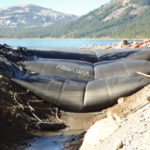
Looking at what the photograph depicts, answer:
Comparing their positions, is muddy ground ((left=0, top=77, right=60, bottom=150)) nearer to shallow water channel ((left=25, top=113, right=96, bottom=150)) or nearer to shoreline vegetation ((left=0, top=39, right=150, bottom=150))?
shoreline vegetation ((left=0, top=39, right=150, bottom=150))

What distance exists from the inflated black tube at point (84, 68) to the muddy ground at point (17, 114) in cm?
170

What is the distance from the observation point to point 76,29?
194750mm

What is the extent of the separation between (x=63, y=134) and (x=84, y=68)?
4.38 m

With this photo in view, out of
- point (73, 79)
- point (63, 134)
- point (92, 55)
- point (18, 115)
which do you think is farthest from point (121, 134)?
point (92, 55)

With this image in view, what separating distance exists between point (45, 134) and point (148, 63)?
519cm

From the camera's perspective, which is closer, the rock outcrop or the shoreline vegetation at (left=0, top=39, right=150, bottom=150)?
the rock outcrop

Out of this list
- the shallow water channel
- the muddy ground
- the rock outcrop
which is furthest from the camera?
the muddy ground

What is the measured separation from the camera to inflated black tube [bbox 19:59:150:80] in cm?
1218

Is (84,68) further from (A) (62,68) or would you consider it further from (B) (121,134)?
(B) (121,134)

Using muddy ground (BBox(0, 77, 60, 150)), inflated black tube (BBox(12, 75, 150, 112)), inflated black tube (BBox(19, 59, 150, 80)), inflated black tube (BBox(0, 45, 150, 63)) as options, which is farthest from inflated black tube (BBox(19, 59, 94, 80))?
muddy ground (BBox(0, 77, 60, 150))

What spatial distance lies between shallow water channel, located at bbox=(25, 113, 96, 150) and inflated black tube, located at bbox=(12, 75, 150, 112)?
0.97 ft

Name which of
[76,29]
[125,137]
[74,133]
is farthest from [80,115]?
[76,29]

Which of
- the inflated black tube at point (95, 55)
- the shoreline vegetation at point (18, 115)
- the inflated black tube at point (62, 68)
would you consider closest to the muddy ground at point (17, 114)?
the shoreline vegetation at point (18, 115)

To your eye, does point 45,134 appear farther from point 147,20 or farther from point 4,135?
point 147,20
